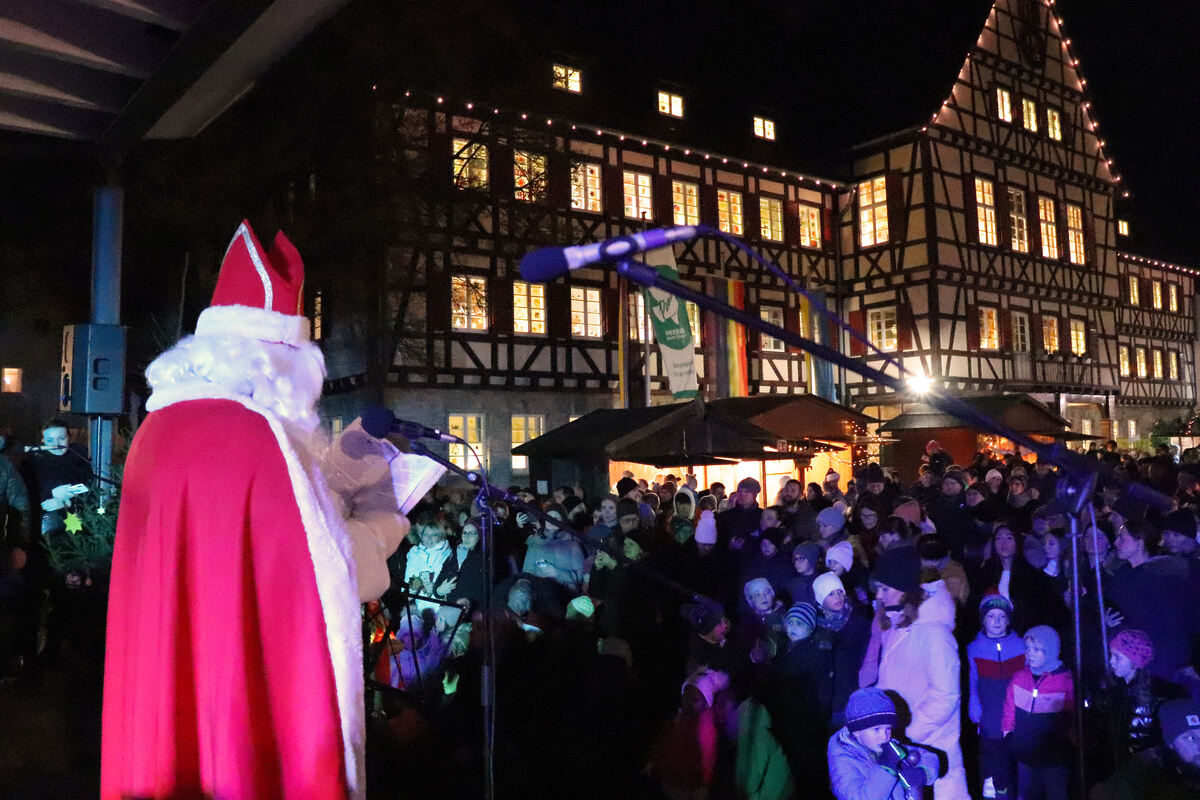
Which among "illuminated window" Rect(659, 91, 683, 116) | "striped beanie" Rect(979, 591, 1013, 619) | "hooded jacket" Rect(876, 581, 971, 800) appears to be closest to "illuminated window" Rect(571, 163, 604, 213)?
"illuminated window" Rect(659, 91, 683, 116)

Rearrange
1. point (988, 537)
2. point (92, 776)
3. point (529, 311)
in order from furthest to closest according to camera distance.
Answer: point (529, 311) < point (988, 537) < point (92, 776)

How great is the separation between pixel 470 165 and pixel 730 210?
302 inches

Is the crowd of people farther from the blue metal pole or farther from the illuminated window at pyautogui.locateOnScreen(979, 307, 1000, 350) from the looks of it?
the illuminated window at pyautogui.locateOnScreen(979, 307, 1000, 350)

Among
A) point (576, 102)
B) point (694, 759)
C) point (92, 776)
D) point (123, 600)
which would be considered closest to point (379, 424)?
point (123, 600)

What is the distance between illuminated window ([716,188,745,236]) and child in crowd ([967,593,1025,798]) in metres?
20.6

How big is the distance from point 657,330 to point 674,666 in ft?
34.9

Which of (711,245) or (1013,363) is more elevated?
(711,245)

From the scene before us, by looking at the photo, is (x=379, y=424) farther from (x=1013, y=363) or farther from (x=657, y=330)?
(x=1013, y=363)

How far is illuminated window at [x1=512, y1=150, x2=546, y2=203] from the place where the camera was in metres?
21.4

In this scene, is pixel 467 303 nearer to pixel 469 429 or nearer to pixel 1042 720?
pixel 469 429

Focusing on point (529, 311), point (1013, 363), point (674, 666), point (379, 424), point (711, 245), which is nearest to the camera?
point (379, 424)

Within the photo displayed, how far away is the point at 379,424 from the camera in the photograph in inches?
131

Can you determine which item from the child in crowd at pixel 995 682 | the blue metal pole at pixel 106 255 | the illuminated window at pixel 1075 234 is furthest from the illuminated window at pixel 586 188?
the child in crowd at pixel 995 682

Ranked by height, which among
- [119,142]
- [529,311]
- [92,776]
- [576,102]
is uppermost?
[576,102]
